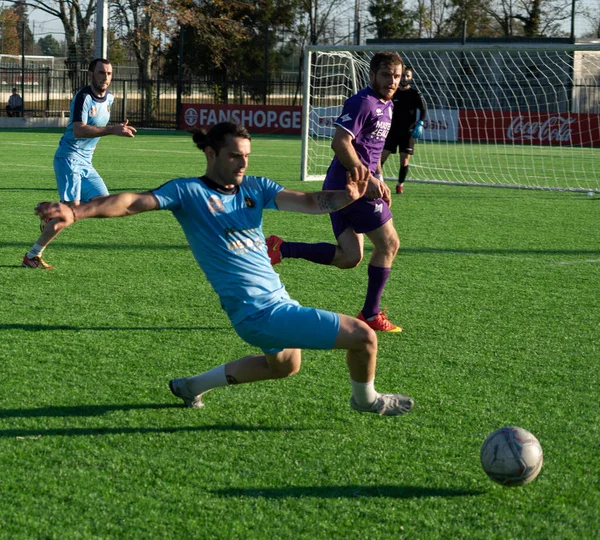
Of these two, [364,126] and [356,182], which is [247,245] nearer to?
[356,182]

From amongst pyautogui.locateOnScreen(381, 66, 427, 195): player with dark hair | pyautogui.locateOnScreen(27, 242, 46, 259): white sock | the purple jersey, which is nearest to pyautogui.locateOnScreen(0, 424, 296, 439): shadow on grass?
the purple jersey

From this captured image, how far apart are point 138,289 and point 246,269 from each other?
11.5 ft

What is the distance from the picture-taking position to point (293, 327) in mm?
4016

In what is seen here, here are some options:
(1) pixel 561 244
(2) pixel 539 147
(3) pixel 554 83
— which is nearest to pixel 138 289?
(1) pixel 561 244

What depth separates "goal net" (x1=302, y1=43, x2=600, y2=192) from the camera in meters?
17.9

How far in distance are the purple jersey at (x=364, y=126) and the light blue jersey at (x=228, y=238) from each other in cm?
213

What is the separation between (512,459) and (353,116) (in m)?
3.14

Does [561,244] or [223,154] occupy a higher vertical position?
[223,154]

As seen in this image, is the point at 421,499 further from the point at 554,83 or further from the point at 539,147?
the point at 554,83

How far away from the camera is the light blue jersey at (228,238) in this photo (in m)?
4.09

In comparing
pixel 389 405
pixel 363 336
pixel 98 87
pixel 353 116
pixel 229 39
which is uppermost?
pixel 229 39

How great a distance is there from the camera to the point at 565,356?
19.0 feet

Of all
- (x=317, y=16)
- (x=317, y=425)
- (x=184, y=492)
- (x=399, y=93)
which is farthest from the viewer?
(x=317, y=16)

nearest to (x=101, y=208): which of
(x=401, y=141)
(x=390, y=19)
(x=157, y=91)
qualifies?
(x=401, y=141)
